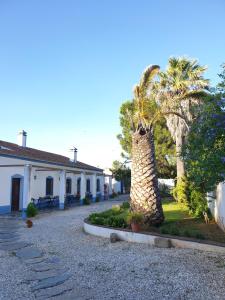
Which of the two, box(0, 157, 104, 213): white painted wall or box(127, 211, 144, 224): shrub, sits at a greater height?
box(0, 157, 104, 213): white painted wall

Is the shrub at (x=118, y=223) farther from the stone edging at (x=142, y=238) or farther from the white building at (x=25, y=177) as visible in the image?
the white building at (x=25, y=177)

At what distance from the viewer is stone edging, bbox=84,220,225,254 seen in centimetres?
734

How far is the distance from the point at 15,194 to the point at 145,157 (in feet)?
36.8

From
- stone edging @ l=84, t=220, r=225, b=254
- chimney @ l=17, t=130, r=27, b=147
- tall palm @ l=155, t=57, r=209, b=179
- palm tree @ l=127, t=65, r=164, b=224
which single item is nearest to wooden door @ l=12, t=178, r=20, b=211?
chimney @ l=17, t=130, r=27, b=147

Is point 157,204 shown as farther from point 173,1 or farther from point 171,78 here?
point 171,78

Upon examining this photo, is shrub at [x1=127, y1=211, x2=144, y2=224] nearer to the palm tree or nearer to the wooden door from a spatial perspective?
the palm tree

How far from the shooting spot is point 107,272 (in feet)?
19.6

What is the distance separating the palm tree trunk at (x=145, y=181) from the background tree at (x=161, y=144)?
1249cm

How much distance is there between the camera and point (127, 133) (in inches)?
1016

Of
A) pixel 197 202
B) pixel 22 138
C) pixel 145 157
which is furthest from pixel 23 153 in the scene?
pixel 197 202

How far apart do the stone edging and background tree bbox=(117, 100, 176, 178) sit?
14.0 metres

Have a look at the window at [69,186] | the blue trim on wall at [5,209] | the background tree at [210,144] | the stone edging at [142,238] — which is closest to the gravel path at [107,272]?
the stone edging at [142,238]

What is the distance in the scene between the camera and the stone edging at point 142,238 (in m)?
7.34

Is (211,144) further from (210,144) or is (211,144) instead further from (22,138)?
(22,138)
